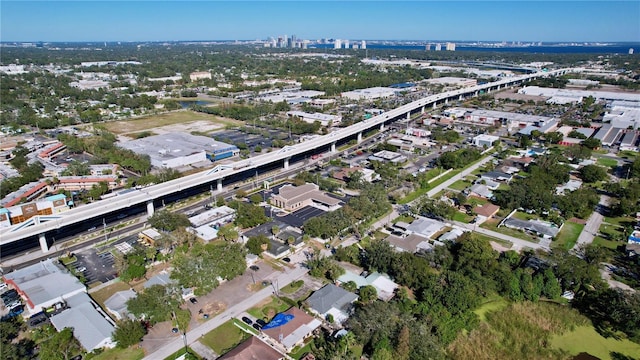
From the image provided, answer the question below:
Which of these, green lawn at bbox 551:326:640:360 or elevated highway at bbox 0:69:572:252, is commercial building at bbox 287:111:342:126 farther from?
green lawn at bbox 551:326:640:360

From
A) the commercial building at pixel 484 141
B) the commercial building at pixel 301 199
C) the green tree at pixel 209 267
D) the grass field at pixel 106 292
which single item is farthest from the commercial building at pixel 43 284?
the commercial building at pixel 484 141

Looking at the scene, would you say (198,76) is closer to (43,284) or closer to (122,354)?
(43,284)

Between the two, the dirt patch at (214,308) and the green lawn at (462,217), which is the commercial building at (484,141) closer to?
the green lawn at (462,217)

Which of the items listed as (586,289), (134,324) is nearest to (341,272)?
(134,324)

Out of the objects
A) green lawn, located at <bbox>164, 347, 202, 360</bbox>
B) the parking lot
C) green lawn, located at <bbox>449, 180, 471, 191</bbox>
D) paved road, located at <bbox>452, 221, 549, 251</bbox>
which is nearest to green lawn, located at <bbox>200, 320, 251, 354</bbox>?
green lawn, located at <bbox>164, 347, 202, 360</bbox>

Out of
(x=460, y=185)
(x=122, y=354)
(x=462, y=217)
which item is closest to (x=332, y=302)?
(x=122, y=354)

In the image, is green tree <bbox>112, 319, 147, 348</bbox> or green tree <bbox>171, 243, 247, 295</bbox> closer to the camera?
green tree <bbox>112, 319, 147, 348</bbox>

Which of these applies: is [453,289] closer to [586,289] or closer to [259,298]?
[586,289]
